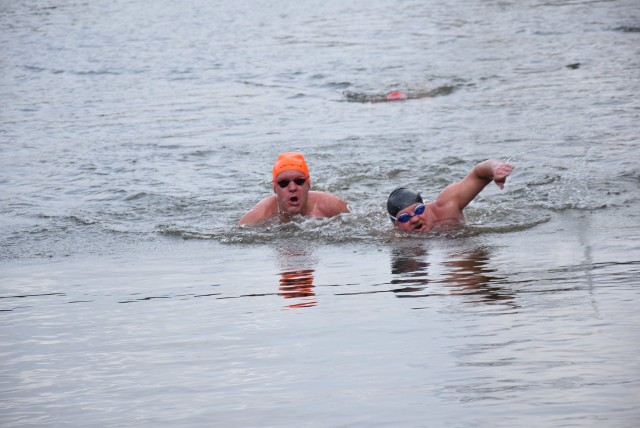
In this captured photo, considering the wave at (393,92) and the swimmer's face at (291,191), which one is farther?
the wave at (393,92)

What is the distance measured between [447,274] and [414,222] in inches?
101

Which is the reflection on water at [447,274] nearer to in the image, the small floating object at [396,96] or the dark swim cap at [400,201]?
the dark swim cap at [400,201]

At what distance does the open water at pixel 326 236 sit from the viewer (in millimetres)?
5238

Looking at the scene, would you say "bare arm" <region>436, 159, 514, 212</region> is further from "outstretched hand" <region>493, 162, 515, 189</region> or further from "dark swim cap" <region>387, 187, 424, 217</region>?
→ "outstretched hand" <region>493, 162, 515, 189</region>

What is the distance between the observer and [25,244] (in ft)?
37.0

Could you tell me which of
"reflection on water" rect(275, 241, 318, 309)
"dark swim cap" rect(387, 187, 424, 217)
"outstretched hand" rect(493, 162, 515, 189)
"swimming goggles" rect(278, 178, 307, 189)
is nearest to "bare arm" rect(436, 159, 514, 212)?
"dark swim cap" rect(387, 187, 424, 217)

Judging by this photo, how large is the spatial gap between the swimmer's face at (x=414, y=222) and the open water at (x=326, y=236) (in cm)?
25

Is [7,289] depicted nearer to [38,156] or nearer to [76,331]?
[76,331]

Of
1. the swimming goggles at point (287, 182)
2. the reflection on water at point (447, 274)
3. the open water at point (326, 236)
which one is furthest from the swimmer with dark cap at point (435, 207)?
the swimming goggles at point (287, 182)

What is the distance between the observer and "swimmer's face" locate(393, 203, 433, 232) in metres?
10.6

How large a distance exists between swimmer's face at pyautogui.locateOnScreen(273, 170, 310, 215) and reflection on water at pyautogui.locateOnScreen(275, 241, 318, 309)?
96cm

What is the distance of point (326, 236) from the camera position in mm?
10922

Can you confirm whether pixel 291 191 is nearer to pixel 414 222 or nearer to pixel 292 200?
pixel 292 200

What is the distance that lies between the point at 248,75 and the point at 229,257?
47.9 feet
